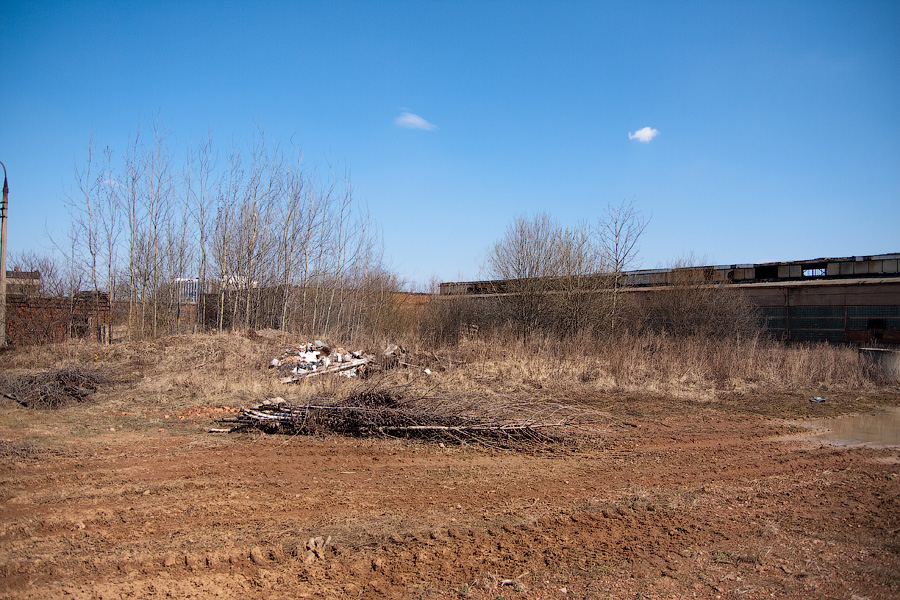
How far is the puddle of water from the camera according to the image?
8930 mm

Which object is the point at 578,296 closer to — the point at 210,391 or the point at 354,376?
the point at 354,376

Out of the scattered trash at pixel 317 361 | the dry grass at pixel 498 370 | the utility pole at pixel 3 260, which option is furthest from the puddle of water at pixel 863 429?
the utility pole at pixel 3 260

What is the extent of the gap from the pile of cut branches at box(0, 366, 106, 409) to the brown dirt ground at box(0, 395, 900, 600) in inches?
70.6

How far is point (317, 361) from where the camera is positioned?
14.8 meters

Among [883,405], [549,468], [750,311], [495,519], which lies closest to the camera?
[495,519]

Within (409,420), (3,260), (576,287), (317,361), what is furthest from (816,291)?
(3,260)

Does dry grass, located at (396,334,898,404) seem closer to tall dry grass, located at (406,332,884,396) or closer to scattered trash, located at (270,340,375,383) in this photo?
tall dry grass, located at (406,332,884,396)

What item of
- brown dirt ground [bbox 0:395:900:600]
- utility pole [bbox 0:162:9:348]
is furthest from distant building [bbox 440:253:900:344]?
utility pole [bbox 0:162:9:348]

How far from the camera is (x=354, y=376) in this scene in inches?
520

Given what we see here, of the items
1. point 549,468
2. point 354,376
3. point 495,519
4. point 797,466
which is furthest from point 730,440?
point 354,376

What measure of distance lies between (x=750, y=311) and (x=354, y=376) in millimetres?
19022

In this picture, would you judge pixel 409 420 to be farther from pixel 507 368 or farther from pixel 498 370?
pixel 507 368

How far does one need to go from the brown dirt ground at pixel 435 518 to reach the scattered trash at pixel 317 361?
512 cm

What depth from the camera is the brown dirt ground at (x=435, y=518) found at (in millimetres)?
3816
